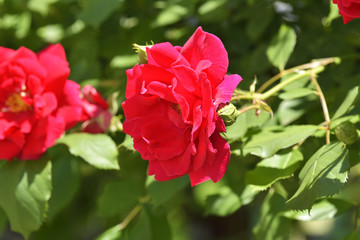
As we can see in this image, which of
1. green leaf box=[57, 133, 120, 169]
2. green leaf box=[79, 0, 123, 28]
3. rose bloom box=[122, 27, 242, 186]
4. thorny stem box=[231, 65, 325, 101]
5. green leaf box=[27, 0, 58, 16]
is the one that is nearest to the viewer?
rose bloom box=[122, 27, 242, 186]

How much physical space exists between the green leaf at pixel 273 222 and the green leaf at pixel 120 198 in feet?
0.88

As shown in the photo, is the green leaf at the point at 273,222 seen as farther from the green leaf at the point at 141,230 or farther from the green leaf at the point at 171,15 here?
the green leaf at the point at 171,15

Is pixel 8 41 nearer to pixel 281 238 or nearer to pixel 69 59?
pixel 69 59

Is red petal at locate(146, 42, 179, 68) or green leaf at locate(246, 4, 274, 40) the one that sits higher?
red petal at locate(146, 42, 179, 68)

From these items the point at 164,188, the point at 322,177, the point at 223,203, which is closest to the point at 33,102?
the point at 164,188

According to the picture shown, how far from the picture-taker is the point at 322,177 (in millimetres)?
663

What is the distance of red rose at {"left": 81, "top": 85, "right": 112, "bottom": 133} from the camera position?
95 centimetres

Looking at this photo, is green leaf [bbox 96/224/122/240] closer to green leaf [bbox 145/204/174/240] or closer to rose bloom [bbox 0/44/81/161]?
green leaf [bbox 145/204/174/240]

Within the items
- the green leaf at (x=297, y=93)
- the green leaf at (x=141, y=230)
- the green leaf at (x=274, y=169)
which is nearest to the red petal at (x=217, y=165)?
the green leaf at (x=274, y=169)

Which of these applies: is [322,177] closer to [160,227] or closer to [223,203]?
[223,203]

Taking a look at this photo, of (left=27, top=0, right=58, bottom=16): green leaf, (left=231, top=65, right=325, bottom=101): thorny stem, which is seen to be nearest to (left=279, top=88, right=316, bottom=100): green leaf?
(left=231, top=65, right=325, bottom=101): thorny stem

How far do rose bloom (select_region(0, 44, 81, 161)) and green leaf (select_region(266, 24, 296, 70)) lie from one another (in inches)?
13.9

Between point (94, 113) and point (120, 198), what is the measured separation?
0.19 m

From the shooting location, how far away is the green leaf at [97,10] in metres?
1.02
